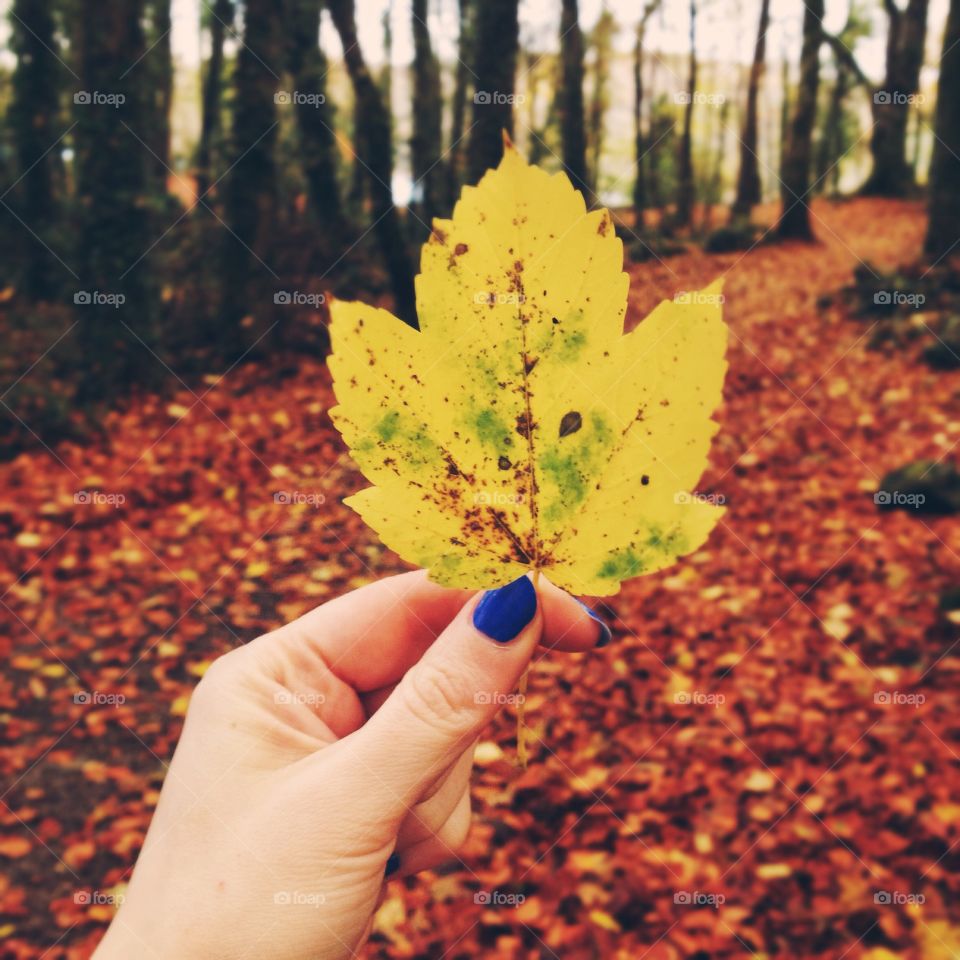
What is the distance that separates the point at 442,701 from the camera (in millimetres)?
1317

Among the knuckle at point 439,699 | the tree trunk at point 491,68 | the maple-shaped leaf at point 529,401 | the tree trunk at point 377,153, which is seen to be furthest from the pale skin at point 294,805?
the tree trunk at point 491,68

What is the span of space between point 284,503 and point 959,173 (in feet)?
27.3

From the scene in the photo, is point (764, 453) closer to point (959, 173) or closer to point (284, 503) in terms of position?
point (284, 503)

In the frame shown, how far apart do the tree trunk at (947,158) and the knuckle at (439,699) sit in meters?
9.64

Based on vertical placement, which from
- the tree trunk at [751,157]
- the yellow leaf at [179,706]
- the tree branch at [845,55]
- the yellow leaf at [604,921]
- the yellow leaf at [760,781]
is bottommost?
the yellow leaf at [179,706]

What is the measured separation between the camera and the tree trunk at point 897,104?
16.0 meters

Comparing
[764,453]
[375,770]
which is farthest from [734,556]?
[375,770]

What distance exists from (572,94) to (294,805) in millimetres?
15672

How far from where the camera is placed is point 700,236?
18.6m

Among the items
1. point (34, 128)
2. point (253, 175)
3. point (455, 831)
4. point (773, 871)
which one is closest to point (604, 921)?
point (773, 871)

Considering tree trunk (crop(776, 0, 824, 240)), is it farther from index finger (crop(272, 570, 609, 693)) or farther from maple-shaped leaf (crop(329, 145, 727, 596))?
maple-shaped leaf (crop(329, 145, 727, 596))

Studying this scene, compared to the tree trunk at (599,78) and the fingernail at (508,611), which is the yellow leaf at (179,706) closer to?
the fingernail at (508,611)

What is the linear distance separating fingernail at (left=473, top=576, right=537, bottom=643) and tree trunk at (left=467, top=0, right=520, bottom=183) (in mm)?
6645

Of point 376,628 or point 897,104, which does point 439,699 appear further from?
point 897,104
